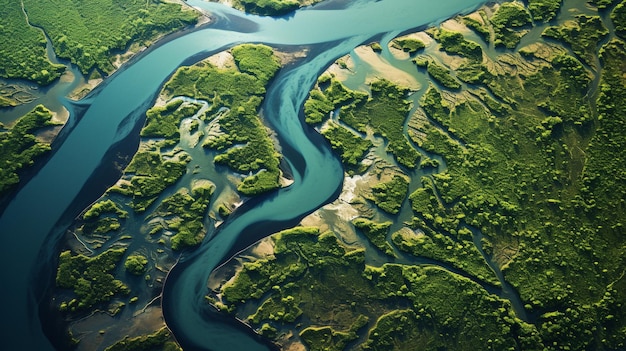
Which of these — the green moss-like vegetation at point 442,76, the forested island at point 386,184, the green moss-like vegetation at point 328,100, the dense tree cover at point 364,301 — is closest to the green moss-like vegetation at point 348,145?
the forested island at point 386,184

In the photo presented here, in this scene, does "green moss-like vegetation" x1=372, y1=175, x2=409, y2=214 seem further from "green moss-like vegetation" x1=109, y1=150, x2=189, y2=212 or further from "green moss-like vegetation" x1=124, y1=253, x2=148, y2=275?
"green moss-like vegetation" x1=124, y1=253, x2=148, y2=275

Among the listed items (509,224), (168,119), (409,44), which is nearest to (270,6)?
(409,44)

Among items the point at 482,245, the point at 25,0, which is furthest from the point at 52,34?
the point at 482,245

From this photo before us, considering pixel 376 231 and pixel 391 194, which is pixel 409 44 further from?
pixel 376 231

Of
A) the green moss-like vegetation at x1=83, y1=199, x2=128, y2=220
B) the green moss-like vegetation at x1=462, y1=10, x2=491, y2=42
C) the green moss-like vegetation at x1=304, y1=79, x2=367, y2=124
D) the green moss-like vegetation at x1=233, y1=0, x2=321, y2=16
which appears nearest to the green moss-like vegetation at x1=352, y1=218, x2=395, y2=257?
the green moss-like vegetation at x1=304, y1=79, x2=367, y2=124

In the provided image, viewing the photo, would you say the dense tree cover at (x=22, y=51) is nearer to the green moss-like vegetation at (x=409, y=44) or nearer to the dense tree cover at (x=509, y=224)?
the dense tree cover at (x=509, y=224)

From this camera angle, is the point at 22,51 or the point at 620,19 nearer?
the point at 22,51
